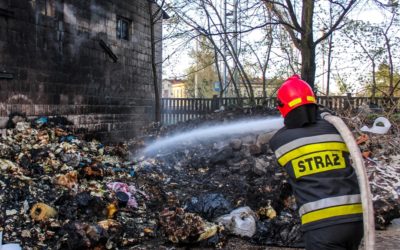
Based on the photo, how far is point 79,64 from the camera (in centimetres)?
970

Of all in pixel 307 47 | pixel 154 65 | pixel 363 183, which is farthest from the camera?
pixel 154 65

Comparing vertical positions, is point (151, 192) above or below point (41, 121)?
below

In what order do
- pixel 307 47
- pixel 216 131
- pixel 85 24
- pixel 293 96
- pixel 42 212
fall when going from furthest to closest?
pixel 307 47
pixel 85 24
pixel 216 131
pixel 42 212
pixel 293 96

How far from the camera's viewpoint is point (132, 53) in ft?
41.1

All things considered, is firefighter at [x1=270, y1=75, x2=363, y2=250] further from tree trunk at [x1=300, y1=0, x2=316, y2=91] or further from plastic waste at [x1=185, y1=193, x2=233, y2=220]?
tree trunk at [x1=300, y1=0, x2=316, y2=91]

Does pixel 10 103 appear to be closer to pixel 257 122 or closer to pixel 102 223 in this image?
pixel 102 223

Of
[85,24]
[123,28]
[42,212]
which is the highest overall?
[123,28]

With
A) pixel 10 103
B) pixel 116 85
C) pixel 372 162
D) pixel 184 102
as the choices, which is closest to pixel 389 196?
pixel 372 162

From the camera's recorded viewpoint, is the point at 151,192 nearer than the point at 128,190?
No

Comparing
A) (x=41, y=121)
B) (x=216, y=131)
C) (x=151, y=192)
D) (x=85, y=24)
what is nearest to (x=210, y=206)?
(x=151, y=192)

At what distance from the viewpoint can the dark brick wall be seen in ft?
25.3

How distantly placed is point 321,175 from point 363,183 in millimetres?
233

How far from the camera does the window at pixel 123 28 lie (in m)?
11.9

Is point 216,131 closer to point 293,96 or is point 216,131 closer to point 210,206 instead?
point 210,206
